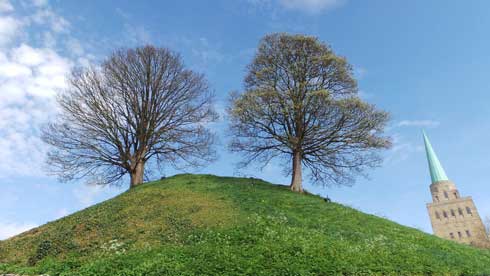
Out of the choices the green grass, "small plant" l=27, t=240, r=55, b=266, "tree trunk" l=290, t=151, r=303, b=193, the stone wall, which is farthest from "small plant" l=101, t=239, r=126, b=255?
the stone wall

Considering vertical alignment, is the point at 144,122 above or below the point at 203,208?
above

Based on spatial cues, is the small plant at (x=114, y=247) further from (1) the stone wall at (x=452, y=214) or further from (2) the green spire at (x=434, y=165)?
(2) the green spire at (x=434, y=165)

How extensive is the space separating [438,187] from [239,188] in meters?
83.7

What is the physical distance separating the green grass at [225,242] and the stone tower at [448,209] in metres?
79.5

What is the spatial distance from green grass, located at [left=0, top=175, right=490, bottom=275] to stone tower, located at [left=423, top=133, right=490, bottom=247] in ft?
261

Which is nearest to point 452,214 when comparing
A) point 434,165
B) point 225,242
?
point 434,165

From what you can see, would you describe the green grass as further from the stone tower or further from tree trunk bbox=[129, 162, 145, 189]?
the stone tower

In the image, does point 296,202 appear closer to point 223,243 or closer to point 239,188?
point 239,188

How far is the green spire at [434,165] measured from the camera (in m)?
83.4

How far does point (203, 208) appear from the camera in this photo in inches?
615

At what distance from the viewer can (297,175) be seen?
76.9ft

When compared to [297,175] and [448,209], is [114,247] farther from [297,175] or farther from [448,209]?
A: [448,209]

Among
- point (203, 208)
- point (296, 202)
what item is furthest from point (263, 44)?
point (203, 208)

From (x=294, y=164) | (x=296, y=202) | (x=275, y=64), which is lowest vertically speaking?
(x=296, y=202)
